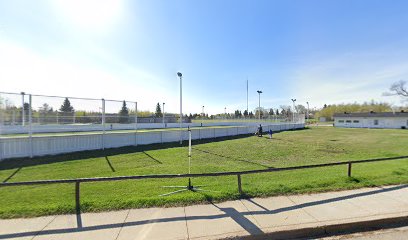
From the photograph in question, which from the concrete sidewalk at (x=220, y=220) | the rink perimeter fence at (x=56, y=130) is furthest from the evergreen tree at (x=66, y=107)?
the concrete sidewalk at (x=220, y=220)

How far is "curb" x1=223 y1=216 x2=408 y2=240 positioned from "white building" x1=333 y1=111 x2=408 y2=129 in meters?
57.5

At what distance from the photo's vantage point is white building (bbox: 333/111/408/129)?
157 ft

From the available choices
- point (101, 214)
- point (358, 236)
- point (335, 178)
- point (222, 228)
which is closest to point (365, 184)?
point (335, 178)

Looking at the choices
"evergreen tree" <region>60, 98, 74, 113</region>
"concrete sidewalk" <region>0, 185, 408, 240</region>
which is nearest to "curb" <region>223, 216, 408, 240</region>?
"concrete sidewalk" <region>0, 185, 408, 240</region>

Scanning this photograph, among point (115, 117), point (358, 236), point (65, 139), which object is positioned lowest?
point (358, 236)

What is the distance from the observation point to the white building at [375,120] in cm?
4791

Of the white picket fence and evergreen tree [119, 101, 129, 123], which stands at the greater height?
evergreen tree [119, 101, 129, 123]

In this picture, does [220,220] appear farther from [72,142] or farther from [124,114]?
[124,114]

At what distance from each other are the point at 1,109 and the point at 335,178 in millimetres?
13589

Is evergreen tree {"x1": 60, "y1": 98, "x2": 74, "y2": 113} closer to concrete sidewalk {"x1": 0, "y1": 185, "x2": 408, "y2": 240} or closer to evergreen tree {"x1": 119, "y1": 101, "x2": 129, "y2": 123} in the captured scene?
evergreen tree {"x1": 119, "y1": 101, "x2": 129, "y2": 123}

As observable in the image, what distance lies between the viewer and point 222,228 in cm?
379

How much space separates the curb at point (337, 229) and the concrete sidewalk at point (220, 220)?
2cm

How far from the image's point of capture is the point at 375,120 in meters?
51.8

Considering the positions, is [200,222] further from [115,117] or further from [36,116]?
[115,117]
